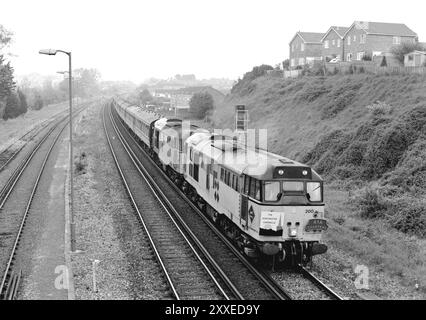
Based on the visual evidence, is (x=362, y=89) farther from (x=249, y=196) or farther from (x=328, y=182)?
(x=249, y=196)

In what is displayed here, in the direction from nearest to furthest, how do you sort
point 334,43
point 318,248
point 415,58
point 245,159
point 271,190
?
point 271,190
point 318,248
point 245,159
point 415,58
point 334,43

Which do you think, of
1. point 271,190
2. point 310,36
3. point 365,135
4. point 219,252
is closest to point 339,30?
point 310,36

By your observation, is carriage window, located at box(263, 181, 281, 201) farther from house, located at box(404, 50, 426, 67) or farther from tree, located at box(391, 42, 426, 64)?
tree, located at box(391, 42, 426, 64)

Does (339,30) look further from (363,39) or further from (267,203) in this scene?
(267,203)

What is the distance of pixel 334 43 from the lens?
66.8 metres

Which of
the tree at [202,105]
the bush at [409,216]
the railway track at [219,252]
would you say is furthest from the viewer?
the tree at [202,105]

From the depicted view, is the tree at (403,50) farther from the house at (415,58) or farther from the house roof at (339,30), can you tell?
the house roof at (339,30)

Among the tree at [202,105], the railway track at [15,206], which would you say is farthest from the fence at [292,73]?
the railway track at [15,206]

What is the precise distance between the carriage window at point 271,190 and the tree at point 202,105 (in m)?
53.8

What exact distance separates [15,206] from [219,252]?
12393 millimetres

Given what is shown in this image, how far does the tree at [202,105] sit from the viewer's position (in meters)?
69.3

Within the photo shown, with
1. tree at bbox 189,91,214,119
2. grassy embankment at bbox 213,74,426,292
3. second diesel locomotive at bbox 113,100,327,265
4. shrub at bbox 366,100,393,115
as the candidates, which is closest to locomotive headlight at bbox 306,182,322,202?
second diesel locomotive at bbox 113,100,327,265

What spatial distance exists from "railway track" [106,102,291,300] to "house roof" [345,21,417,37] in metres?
38.8
